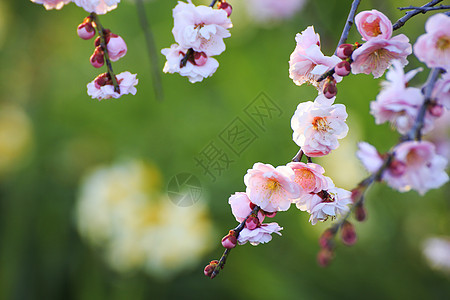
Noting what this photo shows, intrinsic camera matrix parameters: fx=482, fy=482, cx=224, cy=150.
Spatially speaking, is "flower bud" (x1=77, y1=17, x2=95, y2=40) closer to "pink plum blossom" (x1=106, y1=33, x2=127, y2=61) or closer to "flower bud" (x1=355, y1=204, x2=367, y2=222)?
"pink plum blossom" (x1=106, y1=33, x2=127, y2=61)

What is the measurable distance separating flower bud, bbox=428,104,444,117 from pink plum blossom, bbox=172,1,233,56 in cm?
23

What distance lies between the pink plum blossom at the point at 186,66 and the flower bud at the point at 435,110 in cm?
24

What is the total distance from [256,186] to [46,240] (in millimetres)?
1352

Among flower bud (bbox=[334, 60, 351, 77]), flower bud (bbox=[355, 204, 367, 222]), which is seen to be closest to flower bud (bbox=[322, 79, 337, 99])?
flower bud (bbox=[334, 60, 351, 77])

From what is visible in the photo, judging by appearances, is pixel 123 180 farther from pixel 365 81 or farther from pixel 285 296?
pixel 365 81

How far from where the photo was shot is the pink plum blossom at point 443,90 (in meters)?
0.45

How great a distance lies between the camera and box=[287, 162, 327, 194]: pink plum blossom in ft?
1.68

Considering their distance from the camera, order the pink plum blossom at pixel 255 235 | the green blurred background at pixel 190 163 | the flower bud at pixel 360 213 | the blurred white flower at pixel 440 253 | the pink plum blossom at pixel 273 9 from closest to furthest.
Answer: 1. the flower bud at pixel 360 213
2. the pink plum blossom at pixel 255 235
3. the blurred white flower at pixel 440 253
4. the green blurred background at pixel 190 163
5. the pink plum blossom at pixel 273 9

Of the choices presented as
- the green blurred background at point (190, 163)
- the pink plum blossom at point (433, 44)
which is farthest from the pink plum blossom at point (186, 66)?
the green blurred background at point (190, 163)

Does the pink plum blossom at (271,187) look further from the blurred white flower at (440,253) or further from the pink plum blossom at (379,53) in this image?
the blurred white flower at (440,253)

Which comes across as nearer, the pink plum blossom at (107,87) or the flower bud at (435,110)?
the flower bud at (435,110)

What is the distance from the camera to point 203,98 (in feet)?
7.50

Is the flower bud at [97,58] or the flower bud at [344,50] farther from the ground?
the flower bud at [97,58]

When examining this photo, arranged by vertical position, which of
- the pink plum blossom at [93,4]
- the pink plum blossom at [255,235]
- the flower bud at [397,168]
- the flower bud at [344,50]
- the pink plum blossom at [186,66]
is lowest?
the flower bud at [397,168]
